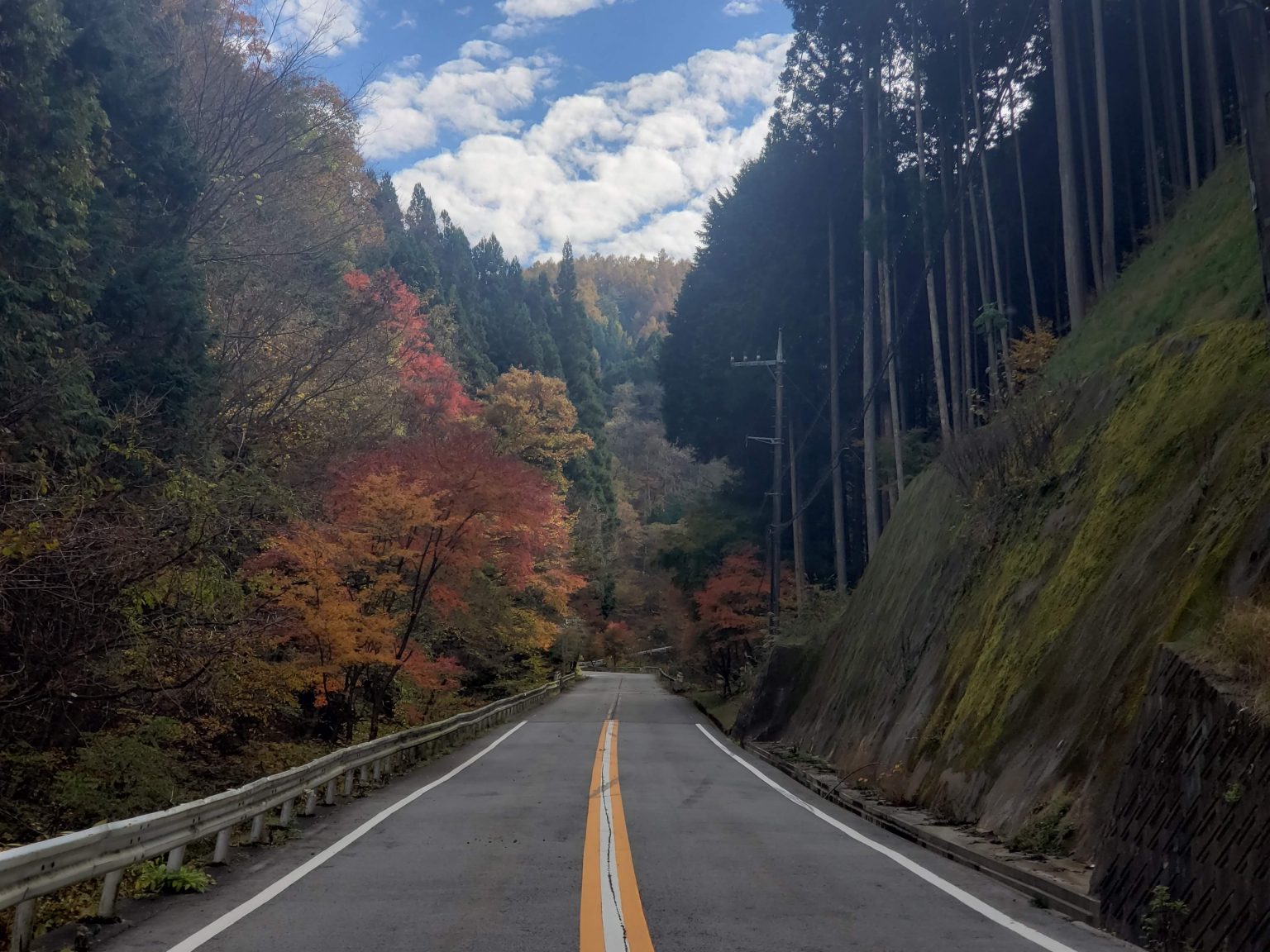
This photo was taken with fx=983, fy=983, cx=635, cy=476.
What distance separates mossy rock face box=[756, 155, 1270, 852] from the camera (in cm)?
874

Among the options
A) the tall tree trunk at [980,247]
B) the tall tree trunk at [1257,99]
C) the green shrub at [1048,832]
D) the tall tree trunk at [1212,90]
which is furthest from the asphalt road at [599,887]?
the tall tree trunk at [980,247]

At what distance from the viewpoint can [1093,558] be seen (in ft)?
37.5

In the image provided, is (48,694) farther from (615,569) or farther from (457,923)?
(615,569)

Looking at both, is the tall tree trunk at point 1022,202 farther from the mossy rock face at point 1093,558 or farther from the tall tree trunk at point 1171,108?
the mossy rock face at point 1093,558

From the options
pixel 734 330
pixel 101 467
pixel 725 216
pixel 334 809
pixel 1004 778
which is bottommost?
pixel 334 809

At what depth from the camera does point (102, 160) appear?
14422 mm

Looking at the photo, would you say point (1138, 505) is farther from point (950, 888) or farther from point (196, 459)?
point (196, 459)

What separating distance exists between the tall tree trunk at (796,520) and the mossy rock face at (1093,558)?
15.0 metres

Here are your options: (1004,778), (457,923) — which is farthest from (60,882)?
(1004,778)

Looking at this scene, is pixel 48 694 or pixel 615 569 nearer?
pixel 48 694

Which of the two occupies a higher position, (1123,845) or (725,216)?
(725,216)

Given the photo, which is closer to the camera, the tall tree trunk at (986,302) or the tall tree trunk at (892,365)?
the tall tree trunk at (986,302)

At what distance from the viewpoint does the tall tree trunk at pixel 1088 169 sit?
23797mm

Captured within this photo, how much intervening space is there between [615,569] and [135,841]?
219 ft
